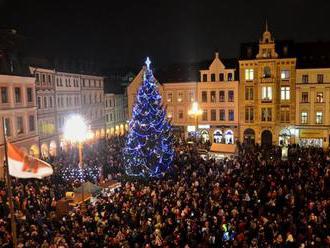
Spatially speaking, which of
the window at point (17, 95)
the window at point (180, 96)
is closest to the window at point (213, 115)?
the window at point (180, 96)

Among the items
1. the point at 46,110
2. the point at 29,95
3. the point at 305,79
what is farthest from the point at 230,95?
the point at 29,95

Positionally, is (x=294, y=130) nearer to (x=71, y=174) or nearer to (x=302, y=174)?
(x=302, y=174)

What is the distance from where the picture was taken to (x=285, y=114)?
163 feet

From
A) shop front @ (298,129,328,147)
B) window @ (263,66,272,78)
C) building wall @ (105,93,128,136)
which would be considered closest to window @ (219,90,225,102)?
window @ (263,66,272,78)

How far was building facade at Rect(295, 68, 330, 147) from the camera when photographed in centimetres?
4756

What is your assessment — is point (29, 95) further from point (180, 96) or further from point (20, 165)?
point (20, 165)

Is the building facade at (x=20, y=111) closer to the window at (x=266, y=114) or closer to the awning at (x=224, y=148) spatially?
the awning at (x=224, y=148)

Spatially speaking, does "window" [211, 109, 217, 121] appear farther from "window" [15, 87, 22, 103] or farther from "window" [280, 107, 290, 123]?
"window" [15, 87, 22, 103]

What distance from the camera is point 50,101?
153 ft

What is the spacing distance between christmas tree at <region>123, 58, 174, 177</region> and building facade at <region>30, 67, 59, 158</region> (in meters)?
15.2

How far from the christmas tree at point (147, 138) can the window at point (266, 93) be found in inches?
882

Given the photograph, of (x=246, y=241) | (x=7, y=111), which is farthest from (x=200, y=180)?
(x=7, y=111)

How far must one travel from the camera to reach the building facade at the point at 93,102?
2255 inches

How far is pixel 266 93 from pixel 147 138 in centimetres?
2390
